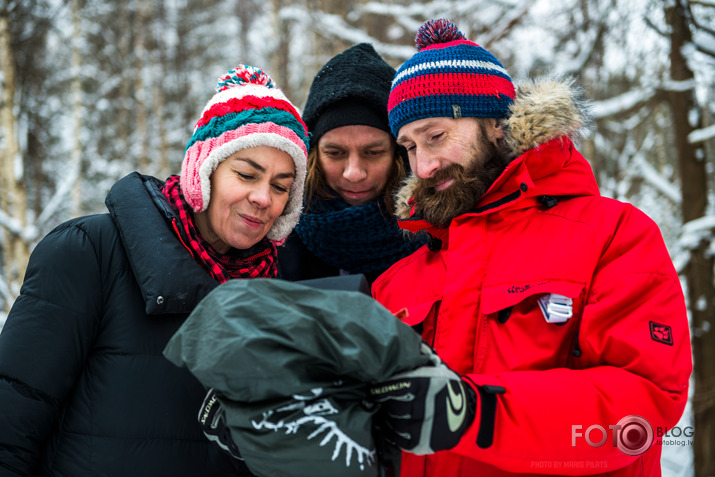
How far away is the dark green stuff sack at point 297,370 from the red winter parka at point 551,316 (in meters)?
0.25

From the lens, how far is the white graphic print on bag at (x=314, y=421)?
1.06 m

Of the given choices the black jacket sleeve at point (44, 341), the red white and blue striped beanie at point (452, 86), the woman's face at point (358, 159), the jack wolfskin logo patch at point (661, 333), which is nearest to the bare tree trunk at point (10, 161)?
the woman's face at point (358, 159)

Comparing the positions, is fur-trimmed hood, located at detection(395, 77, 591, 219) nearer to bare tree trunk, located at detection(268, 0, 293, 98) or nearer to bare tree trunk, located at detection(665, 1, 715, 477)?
bare tree trunk, located at detection(665, 1, 715, 477)

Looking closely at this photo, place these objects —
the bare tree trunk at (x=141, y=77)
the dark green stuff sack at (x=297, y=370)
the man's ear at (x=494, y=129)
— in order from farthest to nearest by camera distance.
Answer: the bare tree trunk at (x=141, y=77), the man's ear at (x=494, y=129), the dark green stuff sack at (x=297, y=370)

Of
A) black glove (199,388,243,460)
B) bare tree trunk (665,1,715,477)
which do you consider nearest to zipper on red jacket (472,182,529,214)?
black glove (199,388,243,460)

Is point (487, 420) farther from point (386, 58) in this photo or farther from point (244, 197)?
point (386, 58)

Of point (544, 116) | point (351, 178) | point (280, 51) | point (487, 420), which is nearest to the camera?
point (487, 420)

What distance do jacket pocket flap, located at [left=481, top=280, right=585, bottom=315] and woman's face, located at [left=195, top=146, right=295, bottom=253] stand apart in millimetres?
829

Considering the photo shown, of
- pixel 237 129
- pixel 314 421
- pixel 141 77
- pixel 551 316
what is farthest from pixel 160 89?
pixel 314 421

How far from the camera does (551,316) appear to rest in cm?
142

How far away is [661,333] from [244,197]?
134 cm

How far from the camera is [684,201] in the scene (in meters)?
4.94

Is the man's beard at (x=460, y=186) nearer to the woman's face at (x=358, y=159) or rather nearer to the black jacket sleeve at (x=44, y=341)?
the woman's face at (x=358, y=159)

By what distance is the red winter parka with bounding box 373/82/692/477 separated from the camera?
128cm
